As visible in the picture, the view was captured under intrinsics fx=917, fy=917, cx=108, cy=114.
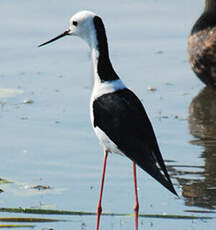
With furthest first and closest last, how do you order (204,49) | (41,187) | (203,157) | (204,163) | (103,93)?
(204,49), (203,157), (204,163), (41,187), (103,93)

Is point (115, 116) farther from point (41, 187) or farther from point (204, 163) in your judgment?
point (204, 163)

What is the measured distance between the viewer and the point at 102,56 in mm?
6770

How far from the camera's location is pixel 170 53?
11.8 meters

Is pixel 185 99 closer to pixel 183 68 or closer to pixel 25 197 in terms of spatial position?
pixel 183 68

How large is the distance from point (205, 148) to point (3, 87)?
110 inches

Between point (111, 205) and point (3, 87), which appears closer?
point (111, 205)

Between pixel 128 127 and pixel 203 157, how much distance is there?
6.56ft

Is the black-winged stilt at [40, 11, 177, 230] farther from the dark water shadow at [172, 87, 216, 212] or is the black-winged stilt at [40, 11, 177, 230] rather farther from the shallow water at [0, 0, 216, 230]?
the dark water shadow at [172, 87, 216, 212]

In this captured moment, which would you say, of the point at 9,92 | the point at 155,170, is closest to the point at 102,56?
the point at 155,170

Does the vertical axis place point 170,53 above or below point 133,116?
below

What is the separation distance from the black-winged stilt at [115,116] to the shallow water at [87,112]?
0.58 meters

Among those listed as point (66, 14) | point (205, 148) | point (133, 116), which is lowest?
point (66, 14)

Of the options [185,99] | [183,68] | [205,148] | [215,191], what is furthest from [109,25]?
[215,191]

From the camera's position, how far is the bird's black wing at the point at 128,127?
6.28 m
